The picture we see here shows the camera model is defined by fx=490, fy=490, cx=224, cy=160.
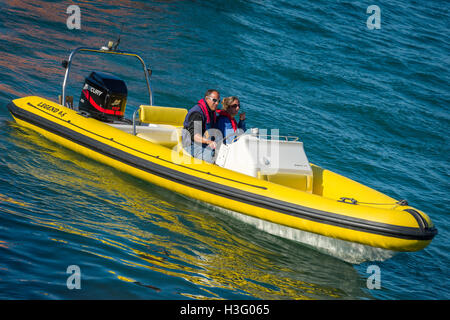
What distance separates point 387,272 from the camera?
5.58m

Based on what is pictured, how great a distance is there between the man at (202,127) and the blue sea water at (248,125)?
0.65 metres

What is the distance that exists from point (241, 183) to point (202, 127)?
0.95 meters

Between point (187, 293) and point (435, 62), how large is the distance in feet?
46.6

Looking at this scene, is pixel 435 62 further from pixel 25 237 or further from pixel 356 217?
pixel 25 237

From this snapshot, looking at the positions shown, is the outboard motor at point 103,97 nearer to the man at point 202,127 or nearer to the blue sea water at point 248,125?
the blue sea water at point 248,125

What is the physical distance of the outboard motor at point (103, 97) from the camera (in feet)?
22.8

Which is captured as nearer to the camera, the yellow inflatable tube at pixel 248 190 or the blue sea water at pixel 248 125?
the blue sea water at pixel 248 125

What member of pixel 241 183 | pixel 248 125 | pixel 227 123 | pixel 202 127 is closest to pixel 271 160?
pixel 241 183

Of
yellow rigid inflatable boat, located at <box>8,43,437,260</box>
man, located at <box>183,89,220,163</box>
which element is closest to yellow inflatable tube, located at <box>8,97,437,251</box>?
yellow rigid inflatable boat, located at <box>8,43,437,260</box>

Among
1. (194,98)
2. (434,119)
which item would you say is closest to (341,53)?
(434,119)

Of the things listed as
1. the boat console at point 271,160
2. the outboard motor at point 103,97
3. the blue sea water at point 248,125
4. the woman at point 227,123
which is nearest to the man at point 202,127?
the woman at point 227,123

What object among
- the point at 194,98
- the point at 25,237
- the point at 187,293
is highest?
the point at 194,98

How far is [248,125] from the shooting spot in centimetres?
997

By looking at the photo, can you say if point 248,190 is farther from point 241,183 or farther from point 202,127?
point 202,127
